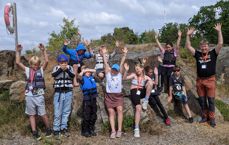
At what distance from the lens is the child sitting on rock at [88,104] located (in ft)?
25.6

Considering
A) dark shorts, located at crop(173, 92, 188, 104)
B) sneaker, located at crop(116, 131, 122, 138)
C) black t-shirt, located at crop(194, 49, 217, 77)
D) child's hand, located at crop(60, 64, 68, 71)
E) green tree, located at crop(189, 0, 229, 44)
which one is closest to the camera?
child's hand, located at crop(60, 64, 68, 71)

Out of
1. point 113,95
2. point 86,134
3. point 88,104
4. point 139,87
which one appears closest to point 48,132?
point 86,134

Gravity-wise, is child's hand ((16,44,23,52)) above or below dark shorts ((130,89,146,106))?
above

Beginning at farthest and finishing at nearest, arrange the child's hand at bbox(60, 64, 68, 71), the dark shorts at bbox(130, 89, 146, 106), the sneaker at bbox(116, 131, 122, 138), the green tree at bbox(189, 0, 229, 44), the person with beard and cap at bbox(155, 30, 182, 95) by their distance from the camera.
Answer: the green tree at bbox(189, 0, 229, 44) < the person with beard and cap at bbox(155, 30, 182, 95) < the dark shorts at bbox(130, 89, 146, 106) < the sneaker at bbox(116, 131, 122, 138) < the child's hand at bbox(60, 64, 68, 71)

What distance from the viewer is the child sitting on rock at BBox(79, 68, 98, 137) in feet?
25.6

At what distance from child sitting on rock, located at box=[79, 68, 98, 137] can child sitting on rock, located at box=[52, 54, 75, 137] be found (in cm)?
32

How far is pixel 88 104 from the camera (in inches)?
307

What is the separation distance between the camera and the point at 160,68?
33.2 ft

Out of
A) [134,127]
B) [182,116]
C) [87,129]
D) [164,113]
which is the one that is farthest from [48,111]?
[182,116]

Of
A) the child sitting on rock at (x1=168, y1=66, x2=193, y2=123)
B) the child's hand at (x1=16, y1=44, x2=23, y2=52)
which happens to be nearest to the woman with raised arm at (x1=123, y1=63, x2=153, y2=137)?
the child sitting on rock at (x1=168, y1=66, x2=193, y2=123)

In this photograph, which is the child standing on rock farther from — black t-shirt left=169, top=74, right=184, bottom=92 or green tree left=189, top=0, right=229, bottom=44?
green tree left=189, top=0, right=229, bottom=44

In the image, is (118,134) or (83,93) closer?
(118,134)

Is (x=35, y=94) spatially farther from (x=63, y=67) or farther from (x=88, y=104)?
(x=88, y=104)

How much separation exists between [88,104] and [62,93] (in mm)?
624
